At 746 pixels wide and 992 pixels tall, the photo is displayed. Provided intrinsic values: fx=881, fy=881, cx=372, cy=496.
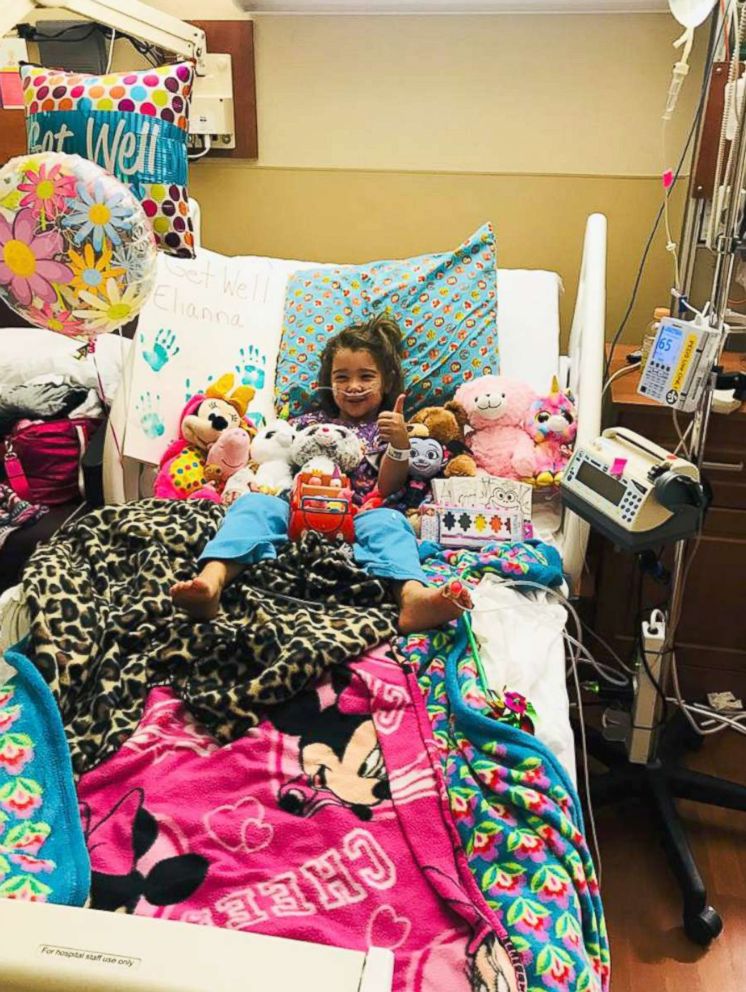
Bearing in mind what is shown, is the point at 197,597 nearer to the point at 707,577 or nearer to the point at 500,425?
the point at 500,425

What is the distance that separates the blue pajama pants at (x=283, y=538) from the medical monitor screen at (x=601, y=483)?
342mm

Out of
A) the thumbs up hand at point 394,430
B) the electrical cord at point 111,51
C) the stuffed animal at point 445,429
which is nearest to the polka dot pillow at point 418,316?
the stuffed animal at point 445,429

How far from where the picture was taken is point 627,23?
2418 mm

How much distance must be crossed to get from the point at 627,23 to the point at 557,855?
2.24m

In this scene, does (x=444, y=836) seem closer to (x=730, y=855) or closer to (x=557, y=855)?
(x=557, y=855)

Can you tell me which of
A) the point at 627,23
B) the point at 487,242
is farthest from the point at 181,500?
the point at 627,23

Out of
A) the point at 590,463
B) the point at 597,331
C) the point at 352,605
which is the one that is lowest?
the point at 352,605

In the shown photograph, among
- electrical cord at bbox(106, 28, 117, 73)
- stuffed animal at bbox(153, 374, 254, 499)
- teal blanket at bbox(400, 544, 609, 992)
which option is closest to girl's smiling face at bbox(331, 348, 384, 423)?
stuffed animal at bbox(153, 374, 254, 499)

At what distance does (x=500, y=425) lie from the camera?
2.03 m

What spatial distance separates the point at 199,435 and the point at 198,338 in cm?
33

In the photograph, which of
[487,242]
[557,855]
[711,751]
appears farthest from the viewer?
[487,242]

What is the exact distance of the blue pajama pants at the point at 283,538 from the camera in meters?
1.59

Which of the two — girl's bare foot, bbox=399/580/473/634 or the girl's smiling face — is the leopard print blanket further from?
the girl's smiling face

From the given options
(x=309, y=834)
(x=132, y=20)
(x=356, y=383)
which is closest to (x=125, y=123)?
(x=132, y=20)
